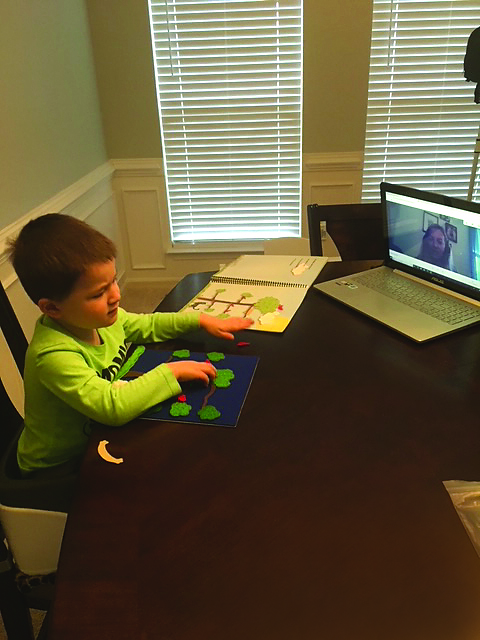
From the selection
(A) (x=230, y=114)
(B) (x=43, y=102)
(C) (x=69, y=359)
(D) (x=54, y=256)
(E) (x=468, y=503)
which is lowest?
(E) (x=468, y=503)

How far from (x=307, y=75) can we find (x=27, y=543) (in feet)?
9.49

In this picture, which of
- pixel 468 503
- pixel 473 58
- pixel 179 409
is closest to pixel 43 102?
pixel 179 409

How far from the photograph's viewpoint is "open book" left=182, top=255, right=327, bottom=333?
136cm

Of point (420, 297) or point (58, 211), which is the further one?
point (58, 211)

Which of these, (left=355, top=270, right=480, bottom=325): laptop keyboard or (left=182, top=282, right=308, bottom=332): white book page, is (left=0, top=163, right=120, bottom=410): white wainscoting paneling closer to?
(left=182, top=282, right=308, bottom=332): white book page

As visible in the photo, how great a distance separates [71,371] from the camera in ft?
3.15

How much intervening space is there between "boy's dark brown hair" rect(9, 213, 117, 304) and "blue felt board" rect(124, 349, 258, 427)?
249 mm

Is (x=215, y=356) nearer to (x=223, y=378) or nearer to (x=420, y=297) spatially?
(x=223, y=378)

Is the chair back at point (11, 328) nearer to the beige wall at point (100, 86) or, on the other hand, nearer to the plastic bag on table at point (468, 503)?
the beige wall at point (100, 86)

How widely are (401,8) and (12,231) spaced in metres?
2.56

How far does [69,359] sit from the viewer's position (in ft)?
3.20

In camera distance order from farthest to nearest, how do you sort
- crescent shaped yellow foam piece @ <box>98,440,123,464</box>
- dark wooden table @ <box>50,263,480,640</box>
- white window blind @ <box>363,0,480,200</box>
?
1. white window blind @ <box>363,0,480,200</box>
2. crescent shaped yellow foam piece @ <box>98,440,123,464</box>
3. dark wooden table @ <box>50,263,480,640</box>

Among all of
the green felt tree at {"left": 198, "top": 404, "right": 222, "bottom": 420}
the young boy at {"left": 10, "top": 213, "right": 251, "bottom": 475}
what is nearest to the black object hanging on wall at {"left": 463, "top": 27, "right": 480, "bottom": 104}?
the young boy at {"left": 10, "top": 213, "right": 251, "bottom": 475}

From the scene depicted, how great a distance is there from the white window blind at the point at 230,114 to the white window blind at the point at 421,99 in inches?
20.8
